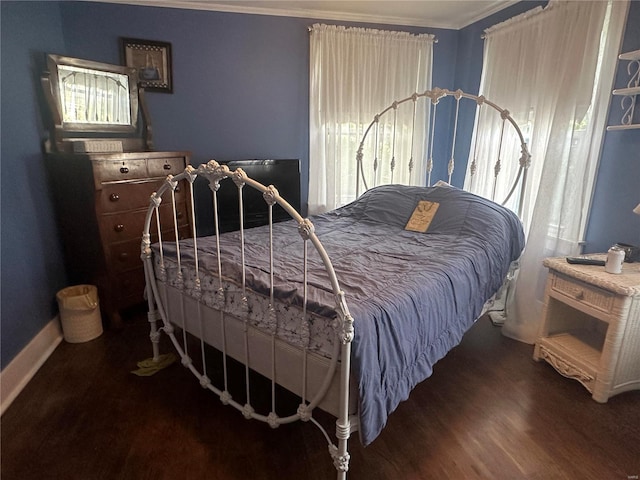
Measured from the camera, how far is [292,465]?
148 centimetres

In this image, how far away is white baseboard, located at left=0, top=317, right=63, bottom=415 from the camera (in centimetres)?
183

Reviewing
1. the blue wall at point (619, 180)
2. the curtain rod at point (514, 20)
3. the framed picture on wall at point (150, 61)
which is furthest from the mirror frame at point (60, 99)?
the blue wall at point (619, 180)

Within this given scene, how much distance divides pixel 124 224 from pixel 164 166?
0.52 meters

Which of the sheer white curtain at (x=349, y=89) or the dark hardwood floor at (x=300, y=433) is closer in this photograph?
the dark hardwood floor at (x=300, y=433)

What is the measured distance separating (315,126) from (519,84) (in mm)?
1693

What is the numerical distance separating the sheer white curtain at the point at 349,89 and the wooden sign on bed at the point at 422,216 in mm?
1039

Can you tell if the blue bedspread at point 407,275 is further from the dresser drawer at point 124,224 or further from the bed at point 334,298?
the dresser drawer at point 124,224

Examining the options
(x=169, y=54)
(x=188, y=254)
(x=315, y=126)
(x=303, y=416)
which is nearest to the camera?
A: (x=303, y=416)

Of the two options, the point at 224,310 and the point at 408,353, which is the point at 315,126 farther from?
the point at 408,353

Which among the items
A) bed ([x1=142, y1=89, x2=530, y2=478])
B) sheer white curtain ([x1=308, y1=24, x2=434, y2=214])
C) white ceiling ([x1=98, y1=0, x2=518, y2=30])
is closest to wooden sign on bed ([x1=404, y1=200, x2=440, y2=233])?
→ bed ([x1=142, y1=89, x2=530, y2=478])

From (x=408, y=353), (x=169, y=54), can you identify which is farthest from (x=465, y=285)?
(x=169, y=54)

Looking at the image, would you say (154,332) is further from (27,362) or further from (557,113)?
(557,113)

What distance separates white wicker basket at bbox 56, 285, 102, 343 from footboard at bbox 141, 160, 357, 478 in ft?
2.14

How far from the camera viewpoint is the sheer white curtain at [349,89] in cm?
331
